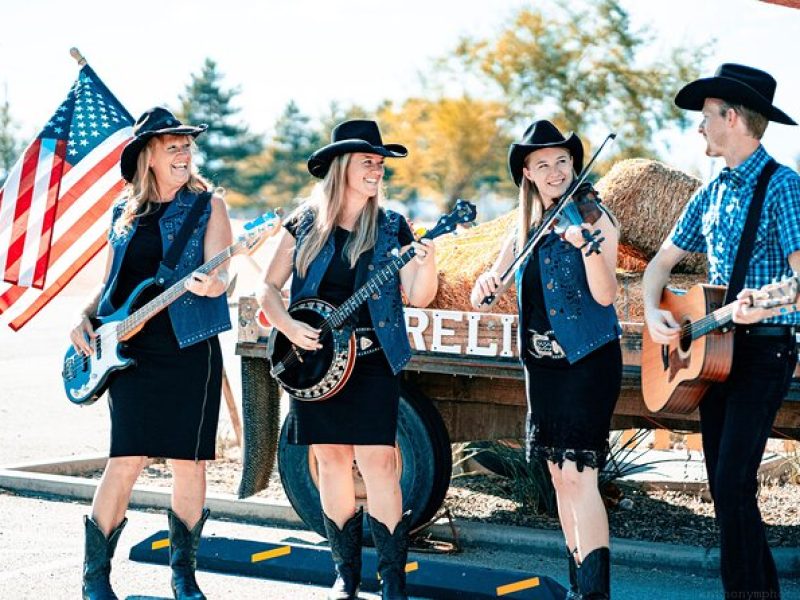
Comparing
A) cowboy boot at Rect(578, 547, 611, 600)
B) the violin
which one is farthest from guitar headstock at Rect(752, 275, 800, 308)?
cowboy boot at Rect(578, 547, 611, 600)

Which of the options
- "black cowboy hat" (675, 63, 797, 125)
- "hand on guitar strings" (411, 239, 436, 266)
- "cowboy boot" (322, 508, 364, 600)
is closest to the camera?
"black cowboy hat" (675, 63, 797, 125)

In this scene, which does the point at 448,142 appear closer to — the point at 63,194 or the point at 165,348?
the point at 63,194

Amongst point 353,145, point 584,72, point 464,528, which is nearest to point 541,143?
point 353,145

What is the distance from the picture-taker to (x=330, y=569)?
19.0ft

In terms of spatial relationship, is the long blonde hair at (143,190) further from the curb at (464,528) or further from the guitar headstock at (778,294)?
the guitar headstock at (778,294)

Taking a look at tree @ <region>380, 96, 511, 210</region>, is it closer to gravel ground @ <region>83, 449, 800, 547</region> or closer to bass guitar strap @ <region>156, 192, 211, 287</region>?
gravel ground @ <region>83, 449, 800, 547</region>

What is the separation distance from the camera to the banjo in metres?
5.04

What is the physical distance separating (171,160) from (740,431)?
2.50 meters

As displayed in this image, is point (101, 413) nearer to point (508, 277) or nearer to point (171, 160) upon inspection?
point (171, 160)

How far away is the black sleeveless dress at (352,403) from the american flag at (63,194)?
3288mm

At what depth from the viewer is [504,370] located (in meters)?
6.04

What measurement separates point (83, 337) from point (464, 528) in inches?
91.9

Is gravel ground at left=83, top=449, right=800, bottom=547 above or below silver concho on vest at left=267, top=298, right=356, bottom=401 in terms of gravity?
below

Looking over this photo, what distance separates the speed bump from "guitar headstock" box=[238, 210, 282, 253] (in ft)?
5.19
